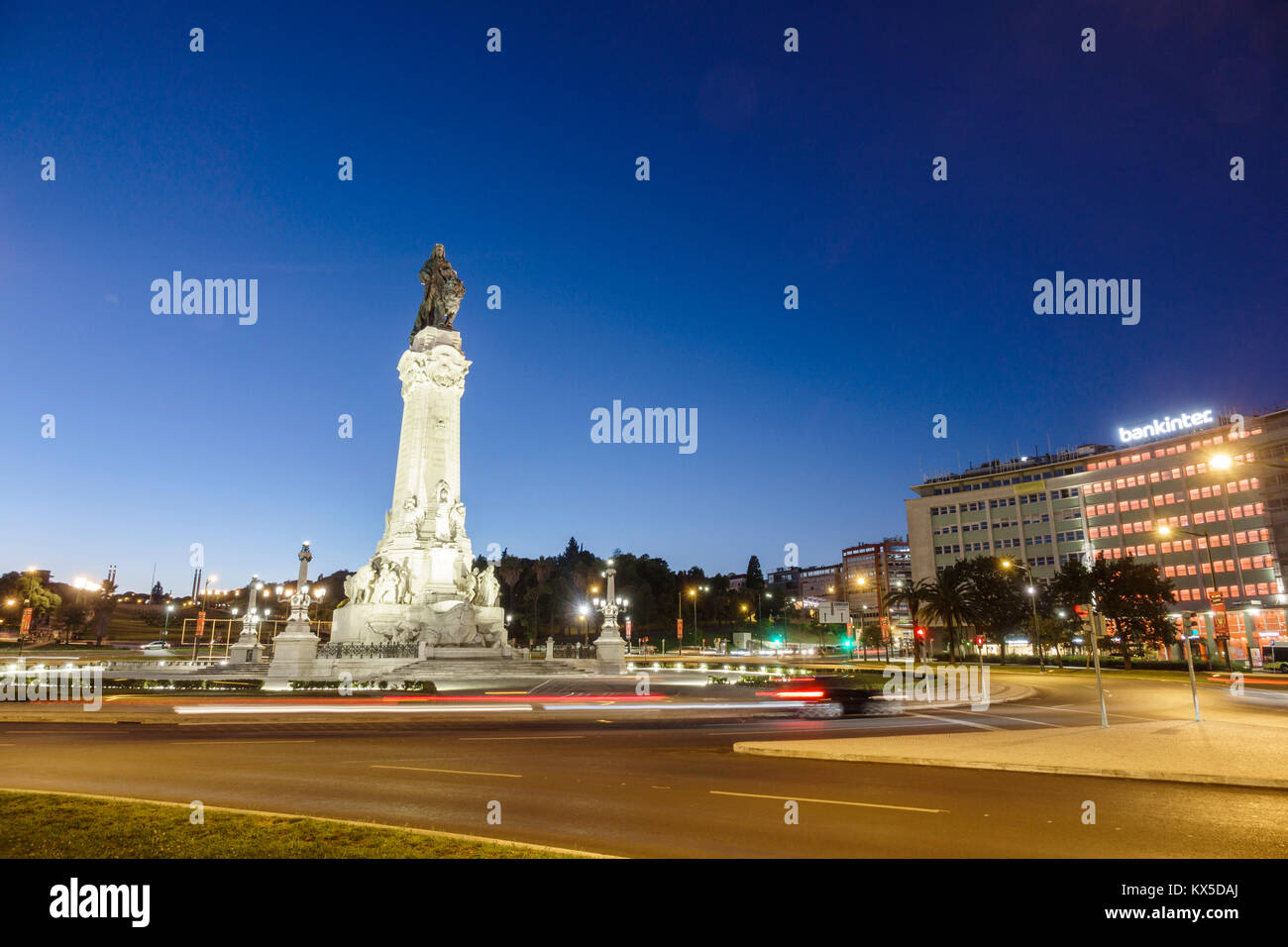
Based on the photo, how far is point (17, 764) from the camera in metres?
12.9

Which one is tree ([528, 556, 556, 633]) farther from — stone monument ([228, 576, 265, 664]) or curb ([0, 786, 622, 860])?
curb ([0, 786, 622, 860])

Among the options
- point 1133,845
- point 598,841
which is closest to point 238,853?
point 598,841

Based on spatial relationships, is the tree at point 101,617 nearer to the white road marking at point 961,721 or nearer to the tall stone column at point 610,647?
the tall stone column at point 610,647

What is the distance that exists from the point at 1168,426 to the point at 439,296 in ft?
307

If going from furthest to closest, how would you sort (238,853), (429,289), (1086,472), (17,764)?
(1086,472)
(429,289)
(17,764)
(238,853)

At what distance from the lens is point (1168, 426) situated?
9238cm

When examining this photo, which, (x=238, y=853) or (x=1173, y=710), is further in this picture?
(x=1173, y=710)

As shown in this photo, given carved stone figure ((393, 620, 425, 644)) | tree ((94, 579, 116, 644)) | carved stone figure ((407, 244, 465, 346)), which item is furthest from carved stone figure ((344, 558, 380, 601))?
tree ((94, 579, 116, 644))

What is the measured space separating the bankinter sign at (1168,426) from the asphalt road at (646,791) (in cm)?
9791

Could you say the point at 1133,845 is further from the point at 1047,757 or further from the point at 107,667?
the point at 107,667

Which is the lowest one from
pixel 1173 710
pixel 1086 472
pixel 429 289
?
pixel 1173 710

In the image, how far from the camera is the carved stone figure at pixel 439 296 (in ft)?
178

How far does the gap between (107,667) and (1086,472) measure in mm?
116665
